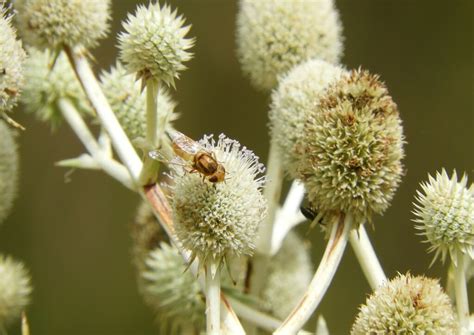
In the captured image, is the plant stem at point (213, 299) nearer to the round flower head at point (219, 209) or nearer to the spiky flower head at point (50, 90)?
the round flower head at point (219, 209)

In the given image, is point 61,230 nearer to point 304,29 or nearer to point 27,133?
point 27,133

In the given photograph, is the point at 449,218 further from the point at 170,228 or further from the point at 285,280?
the point at 285,280

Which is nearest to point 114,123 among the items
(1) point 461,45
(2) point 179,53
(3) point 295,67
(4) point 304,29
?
(2) point 179,53

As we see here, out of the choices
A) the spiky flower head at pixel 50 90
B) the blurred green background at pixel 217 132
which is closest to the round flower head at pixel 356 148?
the spiky flower head at pixel 50 90

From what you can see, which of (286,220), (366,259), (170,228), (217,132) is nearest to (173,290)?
(286,220)

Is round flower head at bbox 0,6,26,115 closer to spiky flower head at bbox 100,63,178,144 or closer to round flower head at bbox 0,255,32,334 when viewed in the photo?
spiky flower head at bbox 100,63,178,144

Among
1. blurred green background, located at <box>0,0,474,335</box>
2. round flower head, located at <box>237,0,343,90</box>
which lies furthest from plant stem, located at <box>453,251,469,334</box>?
blurred green background, located at <box>0,0,474,335</box>
